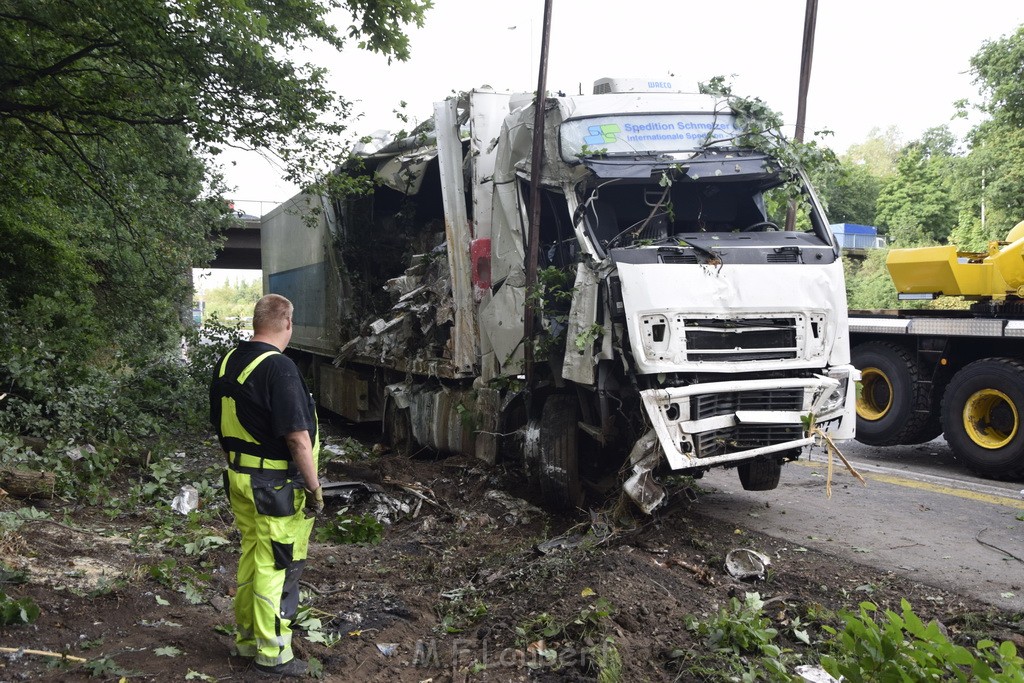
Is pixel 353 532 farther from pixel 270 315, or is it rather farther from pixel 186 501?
pixel 270 315

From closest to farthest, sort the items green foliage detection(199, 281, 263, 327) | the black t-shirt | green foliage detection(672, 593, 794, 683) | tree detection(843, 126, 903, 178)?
1. green foliage detection(672, 593, 794, 683)
2. the black t-shirt
3. tree detection(843, 126, 903, 178)
4. green foliage detection(199, 281, 263, 327)

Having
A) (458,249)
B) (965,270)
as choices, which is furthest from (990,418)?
(458,249)

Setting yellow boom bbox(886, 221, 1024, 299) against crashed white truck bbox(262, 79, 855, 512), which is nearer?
crashed white truck bbox(262, 79, 855, 512)

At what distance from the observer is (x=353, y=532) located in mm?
6105

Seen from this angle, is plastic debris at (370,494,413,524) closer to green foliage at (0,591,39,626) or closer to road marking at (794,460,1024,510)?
green foliage at (0,591,39,626)

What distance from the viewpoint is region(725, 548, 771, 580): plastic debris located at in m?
4.77

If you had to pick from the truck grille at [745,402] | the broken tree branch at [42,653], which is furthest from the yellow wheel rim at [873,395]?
the broken tree branch at [42,653]

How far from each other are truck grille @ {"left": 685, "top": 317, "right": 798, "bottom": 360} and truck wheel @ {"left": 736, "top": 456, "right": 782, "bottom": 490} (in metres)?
1.29

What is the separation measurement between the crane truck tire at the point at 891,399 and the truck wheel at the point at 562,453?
4.12 meters

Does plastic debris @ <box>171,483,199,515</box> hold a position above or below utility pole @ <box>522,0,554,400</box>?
below

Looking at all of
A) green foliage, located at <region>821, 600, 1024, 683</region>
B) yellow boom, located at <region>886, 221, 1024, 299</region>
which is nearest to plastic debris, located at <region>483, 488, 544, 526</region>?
green foliage, located at <region>821, 600, 1024, 683</region>

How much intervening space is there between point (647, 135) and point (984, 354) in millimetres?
4552

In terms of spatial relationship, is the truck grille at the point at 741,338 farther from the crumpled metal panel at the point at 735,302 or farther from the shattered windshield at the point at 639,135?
the shattered windshield at the point at 639,135

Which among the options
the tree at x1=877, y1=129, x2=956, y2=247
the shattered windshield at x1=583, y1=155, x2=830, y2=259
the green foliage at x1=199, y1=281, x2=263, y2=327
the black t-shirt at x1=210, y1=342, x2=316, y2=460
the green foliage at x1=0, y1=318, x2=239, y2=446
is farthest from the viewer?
the green foliage at x1=199, y1=281, x2=263, y2=327
